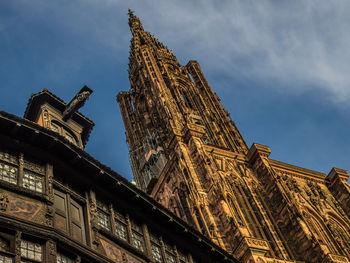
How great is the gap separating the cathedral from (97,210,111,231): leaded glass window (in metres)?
0.09

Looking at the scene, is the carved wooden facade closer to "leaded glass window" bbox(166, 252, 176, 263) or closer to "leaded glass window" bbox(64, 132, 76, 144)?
"leaded glass window" bbox(166, 252, 176, 263)

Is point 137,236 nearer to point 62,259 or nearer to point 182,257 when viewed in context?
point 182,257

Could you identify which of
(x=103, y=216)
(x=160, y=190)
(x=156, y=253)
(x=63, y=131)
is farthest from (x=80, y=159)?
(x=160, y=190)

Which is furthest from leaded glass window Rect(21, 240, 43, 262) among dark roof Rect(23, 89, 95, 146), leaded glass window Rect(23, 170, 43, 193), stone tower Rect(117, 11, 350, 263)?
stone tower Rect(117, 11, 350, 263)

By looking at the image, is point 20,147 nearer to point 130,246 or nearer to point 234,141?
point 130,246

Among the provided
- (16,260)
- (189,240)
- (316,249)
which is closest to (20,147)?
(16,260)

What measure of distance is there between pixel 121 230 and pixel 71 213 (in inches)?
86.6

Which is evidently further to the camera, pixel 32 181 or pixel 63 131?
pixel 63 131

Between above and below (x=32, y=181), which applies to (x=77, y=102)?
above

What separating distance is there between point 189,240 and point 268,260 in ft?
31.3

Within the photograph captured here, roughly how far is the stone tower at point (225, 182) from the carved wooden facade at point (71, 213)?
32.0 feet

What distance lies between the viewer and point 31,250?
1187cm

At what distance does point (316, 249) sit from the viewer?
97.5ft

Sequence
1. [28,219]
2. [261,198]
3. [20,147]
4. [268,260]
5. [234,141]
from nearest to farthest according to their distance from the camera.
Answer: [28,219] → [20,147] → [268,260] → [261,198] → [234,141]
